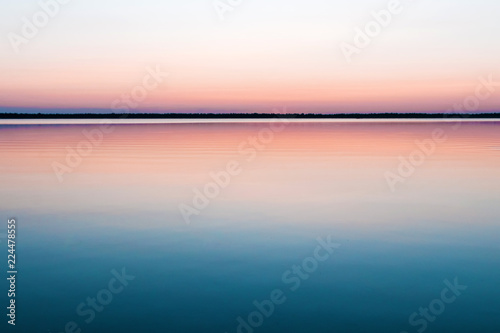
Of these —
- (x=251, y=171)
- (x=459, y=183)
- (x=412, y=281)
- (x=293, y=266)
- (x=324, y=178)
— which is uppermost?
(x=251, y=171)

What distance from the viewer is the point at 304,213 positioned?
763 cm

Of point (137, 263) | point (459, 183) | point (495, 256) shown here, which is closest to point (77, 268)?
point (137, 263)

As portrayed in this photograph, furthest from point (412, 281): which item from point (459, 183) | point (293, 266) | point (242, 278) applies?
point (459, 183)

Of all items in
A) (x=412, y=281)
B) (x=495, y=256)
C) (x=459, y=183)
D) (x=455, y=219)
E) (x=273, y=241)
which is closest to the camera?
A: (x=412, y=281)

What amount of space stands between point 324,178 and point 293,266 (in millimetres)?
5750

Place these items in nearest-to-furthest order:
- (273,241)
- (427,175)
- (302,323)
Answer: (302,323) < (273,241) < (427,175)

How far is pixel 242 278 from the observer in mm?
4973

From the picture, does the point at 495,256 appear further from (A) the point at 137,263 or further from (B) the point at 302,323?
(A) the point at 137,263

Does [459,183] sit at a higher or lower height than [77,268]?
higher

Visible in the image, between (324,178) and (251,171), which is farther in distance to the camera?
(251,171)

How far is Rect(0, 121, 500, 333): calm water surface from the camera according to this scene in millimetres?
4148

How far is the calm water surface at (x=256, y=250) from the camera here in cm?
415

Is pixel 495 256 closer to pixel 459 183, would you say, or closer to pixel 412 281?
pixel 412 281

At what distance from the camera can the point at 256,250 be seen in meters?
5.84
